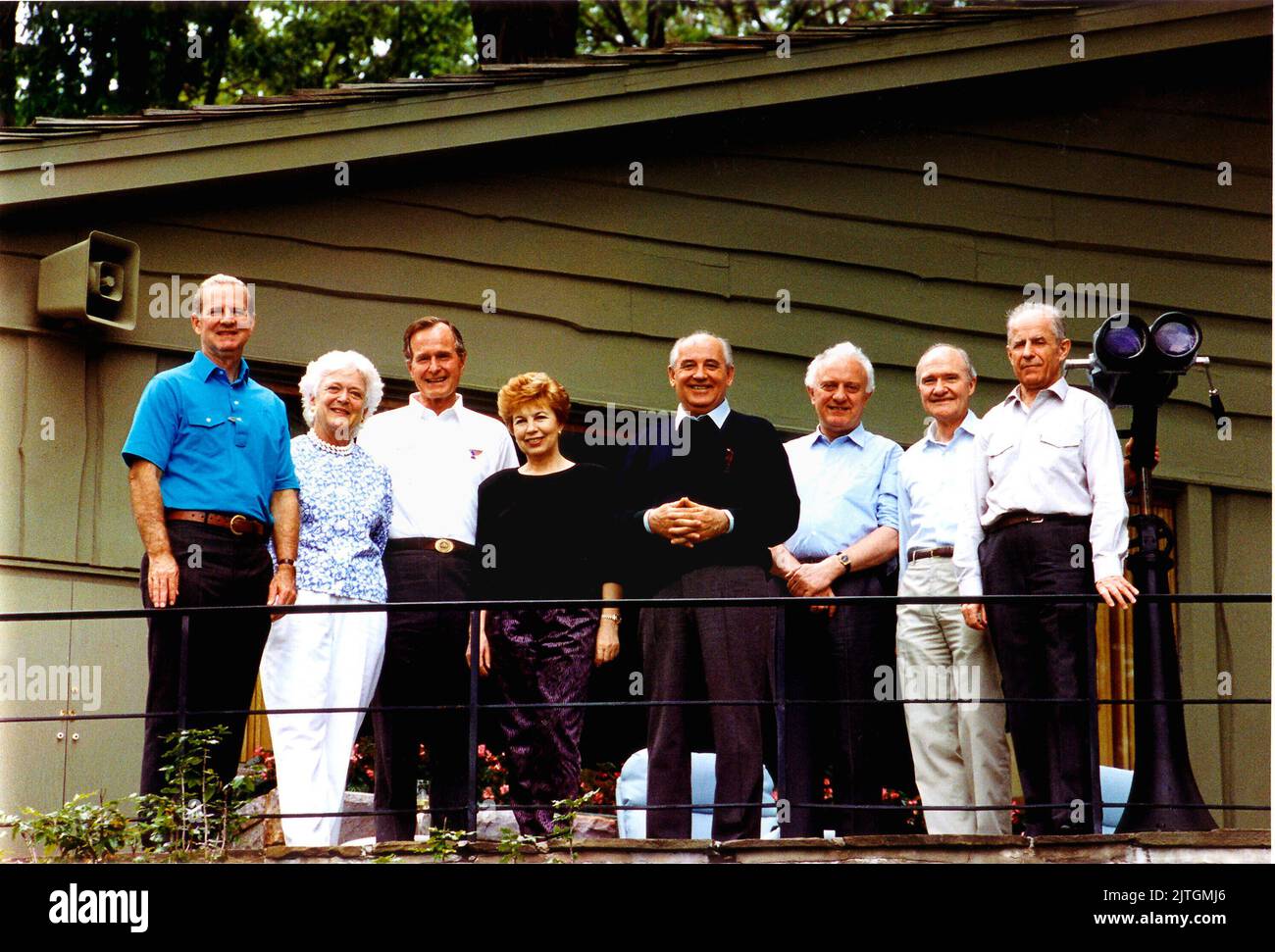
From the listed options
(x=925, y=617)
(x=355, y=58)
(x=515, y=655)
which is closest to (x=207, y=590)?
(x=515, y=655)

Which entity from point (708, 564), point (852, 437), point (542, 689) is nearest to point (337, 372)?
point (542, 689)

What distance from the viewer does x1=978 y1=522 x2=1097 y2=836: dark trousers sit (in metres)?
6.14

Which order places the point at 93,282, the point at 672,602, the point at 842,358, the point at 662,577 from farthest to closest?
the point at 93,282
the point at 842,358
the point at 662,577
the point at 672,602

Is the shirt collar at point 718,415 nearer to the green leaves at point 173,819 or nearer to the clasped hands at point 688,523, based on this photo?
the clasped hands at point 688,523

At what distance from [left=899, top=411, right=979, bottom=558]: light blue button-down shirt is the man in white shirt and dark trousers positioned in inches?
6.3

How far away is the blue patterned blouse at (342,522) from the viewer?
6625mm

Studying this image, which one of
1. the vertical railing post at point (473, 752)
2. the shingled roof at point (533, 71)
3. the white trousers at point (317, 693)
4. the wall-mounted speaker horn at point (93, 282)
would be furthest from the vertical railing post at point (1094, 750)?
the wall-mounted speaker horn at point (93, 282)

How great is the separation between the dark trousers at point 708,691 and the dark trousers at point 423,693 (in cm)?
70

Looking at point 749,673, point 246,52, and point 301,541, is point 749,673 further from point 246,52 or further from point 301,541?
point 246,52

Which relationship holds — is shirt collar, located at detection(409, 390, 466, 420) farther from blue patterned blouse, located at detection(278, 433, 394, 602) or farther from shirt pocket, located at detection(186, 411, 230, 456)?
shirt pocket, located at detection(186, 411, 230, 456)

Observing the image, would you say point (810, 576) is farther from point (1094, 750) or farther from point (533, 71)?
point (533, 71)

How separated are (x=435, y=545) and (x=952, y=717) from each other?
1965 millimetres

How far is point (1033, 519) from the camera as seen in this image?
643 centimetres
